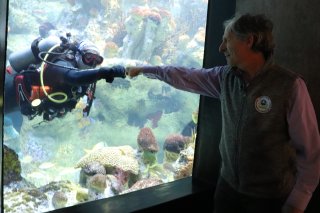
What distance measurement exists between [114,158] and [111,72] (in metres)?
0.56

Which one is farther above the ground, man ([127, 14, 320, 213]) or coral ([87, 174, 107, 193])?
man ([127, 14, 320, 213])

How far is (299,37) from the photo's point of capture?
1.78 metres

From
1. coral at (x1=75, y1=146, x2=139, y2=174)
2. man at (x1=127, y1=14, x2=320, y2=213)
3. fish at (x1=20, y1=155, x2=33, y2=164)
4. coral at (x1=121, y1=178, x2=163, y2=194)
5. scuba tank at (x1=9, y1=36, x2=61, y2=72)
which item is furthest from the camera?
coral at (x1=121, y1=178, x2=163, y2=194)

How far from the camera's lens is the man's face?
1.25 meters

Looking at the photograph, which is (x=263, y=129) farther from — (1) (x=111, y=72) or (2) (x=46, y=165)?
(2) (x=46, y=165)

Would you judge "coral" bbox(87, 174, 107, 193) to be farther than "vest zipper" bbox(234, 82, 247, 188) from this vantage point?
Yes

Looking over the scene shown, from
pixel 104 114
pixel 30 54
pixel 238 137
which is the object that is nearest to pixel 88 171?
pixel 104 114

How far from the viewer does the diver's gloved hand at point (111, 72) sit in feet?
5.69

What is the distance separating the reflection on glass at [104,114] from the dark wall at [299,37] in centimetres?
51

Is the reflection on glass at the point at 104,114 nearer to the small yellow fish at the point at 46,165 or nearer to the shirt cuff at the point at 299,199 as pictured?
the small yellow fish at the point at 46,165

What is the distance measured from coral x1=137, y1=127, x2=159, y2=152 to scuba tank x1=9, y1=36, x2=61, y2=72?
30.5 inches

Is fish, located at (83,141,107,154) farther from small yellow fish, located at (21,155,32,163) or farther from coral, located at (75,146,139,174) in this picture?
small yellow fish, located at (21,155,32,163)

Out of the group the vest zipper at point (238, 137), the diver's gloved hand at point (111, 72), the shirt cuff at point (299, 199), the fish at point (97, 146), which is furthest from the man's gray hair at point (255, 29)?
the fish at point (97, 146)

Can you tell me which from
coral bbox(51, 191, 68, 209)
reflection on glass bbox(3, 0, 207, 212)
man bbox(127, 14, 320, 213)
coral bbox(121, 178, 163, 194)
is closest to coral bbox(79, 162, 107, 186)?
reflection on glass bbox(3, 0, 207, 212)
